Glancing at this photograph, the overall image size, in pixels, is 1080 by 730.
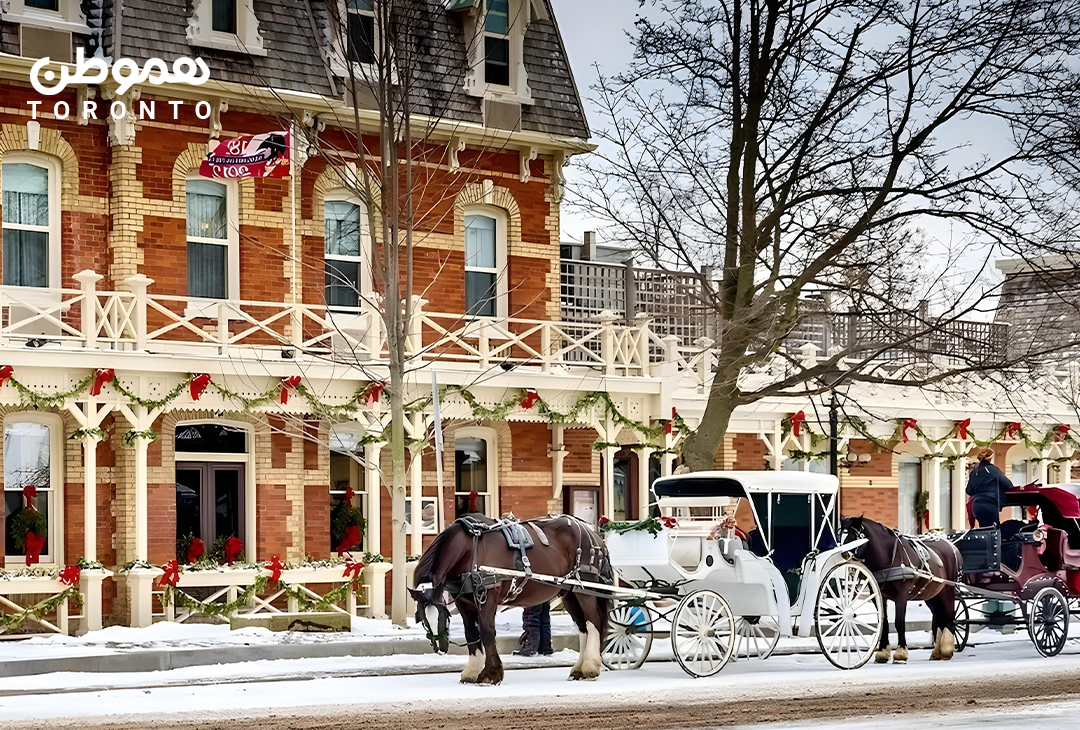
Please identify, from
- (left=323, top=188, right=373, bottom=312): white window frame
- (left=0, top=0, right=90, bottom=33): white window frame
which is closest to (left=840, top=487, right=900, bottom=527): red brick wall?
(left=323, top=188, right=373, bottom=312): white window frame

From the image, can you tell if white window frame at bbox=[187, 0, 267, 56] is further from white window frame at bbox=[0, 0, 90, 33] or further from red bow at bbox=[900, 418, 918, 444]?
red bow at bbox=[900, 418, 918, 444]

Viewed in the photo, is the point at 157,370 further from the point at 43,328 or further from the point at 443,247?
the point at 443,247

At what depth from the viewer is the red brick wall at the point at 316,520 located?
77.3 feet

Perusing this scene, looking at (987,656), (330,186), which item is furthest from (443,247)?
(987,656)

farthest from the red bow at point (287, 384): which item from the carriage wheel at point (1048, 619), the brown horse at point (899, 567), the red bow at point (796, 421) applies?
the red bow at point (796, 421)

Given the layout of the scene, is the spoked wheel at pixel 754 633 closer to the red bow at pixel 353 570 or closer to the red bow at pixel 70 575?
the red bow at pixel 353 570

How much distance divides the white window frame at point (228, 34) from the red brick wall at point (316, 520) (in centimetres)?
666

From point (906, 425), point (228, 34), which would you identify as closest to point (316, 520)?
point (228, 34)

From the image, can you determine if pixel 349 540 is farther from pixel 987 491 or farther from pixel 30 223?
pixel 987 491

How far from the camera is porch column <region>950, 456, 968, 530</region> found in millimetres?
31578

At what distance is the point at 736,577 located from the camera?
52.5 ft

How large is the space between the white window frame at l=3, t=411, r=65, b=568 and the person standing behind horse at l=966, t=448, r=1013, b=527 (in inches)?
482

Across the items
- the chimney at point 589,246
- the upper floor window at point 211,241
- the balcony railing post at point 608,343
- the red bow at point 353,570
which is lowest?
the red bow at point 353,570

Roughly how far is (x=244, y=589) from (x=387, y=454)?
3547 millimetres
